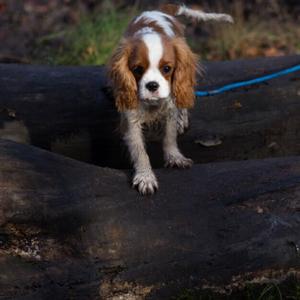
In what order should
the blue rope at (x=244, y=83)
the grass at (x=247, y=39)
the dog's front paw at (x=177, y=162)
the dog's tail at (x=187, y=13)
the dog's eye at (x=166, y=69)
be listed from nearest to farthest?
the dog's eye at (x=166, y=69)
the dog's front paw at (x=177, y=162)
the blue rope at (x=244, y=83)
the dog's tail at (x=187, y=13)
the grass at (x=247, y=39)

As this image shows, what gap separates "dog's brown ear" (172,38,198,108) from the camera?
14.1 ft

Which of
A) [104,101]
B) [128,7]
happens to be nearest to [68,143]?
[104,101]

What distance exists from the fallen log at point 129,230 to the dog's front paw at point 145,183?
44 mm

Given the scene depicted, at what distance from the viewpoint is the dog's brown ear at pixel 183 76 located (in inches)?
169

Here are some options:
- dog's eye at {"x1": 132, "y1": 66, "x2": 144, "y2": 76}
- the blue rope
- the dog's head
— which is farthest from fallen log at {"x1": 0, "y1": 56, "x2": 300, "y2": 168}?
dog's eye at {"x1": 132, "y1": 66, "x2": 144, "y2": 76}

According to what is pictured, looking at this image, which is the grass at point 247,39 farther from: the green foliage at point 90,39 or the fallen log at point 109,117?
the fallen log at point 109,117

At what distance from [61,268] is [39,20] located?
6568mm

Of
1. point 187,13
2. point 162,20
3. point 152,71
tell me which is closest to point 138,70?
point 152,71

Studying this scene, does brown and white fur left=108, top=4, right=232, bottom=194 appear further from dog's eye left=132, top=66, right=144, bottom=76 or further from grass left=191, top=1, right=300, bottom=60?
grass left=191, top=1, right=300, bottom=60

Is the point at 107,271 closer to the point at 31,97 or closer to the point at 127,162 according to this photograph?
the point at 127,162

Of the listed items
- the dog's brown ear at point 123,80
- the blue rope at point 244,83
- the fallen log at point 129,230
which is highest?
the dog's brown ear at point 123,80

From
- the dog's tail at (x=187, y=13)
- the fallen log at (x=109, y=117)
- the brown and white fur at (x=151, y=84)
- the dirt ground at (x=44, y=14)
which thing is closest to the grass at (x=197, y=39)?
the dirt ground at (x=44, y=14)

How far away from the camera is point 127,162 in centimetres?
499

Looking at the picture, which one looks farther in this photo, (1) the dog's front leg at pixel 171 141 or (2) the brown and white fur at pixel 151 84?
(1) the dog's front leg at pixel 171 141
